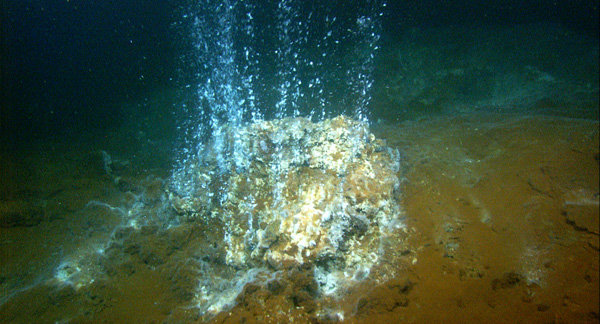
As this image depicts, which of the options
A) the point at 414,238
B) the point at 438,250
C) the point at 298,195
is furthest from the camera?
the point at 298,195

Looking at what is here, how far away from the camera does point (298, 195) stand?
3789 mm

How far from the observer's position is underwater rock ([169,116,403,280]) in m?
3.22

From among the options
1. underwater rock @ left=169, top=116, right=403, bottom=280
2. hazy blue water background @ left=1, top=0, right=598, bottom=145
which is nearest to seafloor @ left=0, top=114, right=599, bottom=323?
underwater rock @ left=169, top=116, right=403, bottom=280

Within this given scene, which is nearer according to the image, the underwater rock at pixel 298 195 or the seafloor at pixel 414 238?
the seafloor at pixel 414 238

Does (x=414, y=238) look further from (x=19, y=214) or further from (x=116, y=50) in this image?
(x=116, y=50)

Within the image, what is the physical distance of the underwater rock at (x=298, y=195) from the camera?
3.22 meters

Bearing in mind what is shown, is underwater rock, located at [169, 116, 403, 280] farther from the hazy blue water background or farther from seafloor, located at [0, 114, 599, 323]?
the hazy blue water background

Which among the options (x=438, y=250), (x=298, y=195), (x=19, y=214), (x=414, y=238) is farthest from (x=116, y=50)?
(x=438, y=250)

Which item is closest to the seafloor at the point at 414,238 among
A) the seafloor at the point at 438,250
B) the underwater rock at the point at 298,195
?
the seafloor at the point at 438,250

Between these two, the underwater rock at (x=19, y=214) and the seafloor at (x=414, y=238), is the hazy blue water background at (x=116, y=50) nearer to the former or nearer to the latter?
the seafloor at (x=414, y=238)

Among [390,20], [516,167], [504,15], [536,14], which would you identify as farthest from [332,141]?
[536,14]

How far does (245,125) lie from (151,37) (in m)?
11.4

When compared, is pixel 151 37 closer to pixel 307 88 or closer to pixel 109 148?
pixel 109 148

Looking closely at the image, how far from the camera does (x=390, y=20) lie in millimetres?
11445
